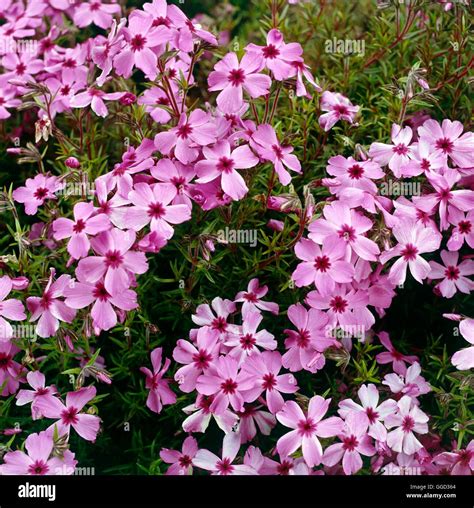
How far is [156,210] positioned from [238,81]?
14.0 inches

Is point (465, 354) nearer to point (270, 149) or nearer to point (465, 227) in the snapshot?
point (465, 227)

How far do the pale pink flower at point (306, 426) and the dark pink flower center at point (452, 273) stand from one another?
0.48 metres

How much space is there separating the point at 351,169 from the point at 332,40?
76 cm

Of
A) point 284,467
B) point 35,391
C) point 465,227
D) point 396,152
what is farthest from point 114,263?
point 465,227

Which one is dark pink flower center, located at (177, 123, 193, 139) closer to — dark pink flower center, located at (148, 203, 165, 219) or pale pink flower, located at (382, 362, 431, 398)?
dark pink flower center, located at (148, 203, 165, 219)

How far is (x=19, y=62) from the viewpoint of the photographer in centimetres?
232

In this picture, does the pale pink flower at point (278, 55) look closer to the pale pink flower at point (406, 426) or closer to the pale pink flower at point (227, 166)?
the pale pink flower at point (227, 166)

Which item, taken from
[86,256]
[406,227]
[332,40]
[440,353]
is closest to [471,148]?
[406,227]

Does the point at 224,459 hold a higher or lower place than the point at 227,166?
lower

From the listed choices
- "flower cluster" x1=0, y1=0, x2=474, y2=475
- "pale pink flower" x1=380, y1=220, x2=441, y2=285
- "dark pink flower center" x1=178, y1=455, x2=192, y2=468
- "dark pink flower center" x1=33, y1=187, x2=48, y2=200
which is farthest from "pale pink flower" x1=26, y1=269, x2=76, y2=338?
"pale pink flower" x1=380, y1=220, x2=441, y2=285

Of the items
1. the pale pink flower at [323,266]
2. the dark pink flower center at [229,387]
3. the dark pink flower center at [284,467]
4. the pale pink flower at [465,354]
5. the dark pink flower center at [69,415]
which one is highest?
the pale pink flower at [323,266]

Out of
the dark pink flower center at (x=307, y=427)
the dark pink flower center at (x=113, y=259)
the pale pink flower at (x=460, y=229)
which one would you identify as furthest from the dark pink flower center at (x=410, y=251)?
the dark pink flower center at (x=113, y=259)

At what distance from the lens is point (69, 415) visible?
175 centimetres

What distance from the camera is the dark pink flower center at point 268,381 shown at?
5.71 feet
